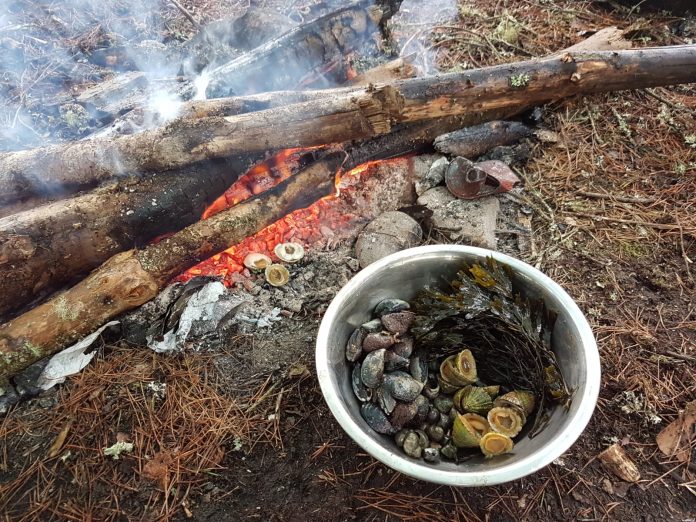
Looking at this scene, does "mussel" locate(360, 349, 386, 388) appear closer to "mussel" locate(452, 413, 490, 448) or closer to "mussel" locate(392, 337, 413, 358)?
"mussel" locate(392, 337, 413, 358)

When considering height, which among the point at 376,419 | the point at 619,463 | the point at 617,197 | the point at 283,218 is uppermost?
the point at 283,218

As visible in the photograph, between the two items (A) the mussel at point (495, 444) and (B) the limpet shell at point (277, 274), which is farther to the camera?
(B) the limpet shell at point (277, 274)

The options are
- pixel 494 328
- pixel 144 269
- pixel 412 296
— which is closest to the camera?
pixel 494 328

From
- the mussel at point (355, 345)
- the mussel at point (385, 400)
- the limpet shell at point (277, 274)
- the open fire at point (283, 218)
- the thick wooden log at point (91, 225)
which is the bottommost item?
the mussel at point (385, 400)

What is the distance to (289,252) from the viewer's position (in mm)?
2863

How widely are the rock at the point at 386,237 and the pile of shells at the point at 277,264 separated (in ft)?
1.36

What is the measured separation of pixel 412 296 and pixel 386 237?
0.65 m

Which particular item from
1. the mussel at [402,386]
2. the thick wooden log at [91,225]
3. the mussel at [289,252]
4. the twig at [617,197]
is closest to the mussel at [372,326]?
the mussel at [402,386]

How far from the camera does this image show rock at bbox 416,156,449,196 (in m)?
3.16

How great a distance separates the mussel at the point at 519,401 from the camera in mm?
1817

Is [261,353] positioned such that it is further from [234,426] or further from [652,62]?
[652,62]

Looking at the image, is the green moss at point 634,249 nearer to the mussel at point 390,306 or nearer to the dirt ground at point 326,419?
the dirt ground at point 326,419

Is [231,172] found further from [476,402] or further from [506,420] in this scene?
[506,420]

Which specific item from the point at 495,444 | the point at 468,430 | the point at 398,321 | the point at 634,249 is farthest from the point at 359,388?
the point at 634,249
